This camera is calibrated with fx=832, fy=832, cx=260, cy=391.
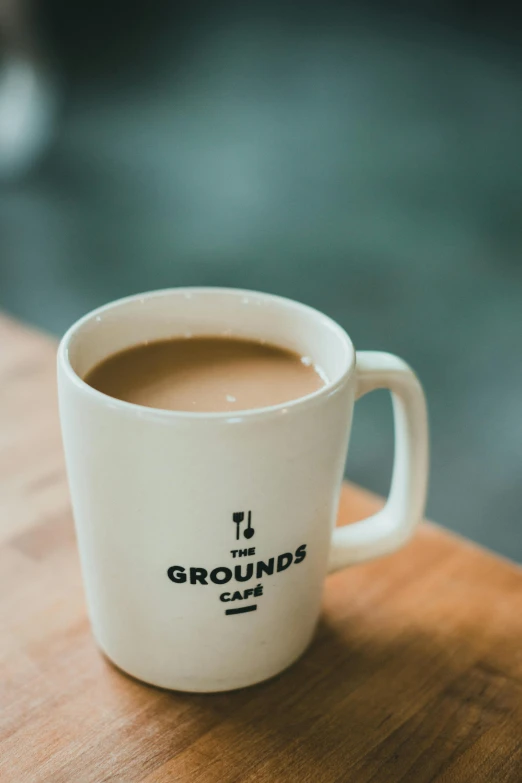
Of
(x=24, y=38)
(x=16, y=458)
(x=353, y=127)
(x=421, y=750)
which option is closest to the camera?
(x=421, y=750)

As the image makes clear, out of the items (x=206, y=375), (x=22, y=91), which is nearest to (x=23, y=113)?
(x=22, y=91)

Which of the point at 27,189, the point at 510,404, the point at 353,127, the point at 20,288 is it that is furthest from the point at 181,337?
the point at 353,127

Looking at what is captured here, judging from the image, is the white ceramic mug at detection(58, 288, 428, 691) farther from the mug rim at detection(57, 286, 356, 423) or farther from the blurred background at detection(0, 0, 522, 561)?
the blurred background at detection(0, 0, 522, 561)

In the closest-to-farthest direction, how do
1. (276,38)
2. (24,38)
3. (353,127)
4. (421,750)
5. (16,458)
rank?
(421,750), (16,458), (353,127), (24,38), (276,38)

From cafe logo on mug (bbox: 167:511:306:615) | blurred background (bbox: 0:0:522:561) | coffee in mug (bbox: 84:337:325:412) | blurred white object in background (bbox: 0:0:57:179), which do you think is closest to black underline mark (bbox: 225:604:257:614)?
cafe logo on mug (bbox: 167:511:306:615)

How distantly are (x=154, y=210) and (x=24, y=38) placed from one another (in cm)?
215

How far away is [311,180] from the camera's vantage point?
321 centimetres

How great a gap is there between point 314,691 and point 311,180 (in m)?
2.91

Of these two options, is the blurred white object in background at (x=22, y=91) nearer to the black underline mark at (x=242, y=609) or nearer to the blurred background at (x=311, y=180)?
the blurred background at (x=311, y=180)

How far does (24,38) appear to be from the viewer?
4359 mm

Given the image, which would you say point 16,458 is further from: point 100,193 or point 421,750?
point 100,193

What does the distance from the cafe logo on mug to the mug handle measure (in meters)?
0.07

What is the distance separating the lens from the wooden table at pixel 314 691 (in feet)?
1.41

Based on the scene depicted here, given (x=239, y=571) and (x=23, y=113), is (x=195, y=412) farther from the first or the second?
(x=23, y=113)
